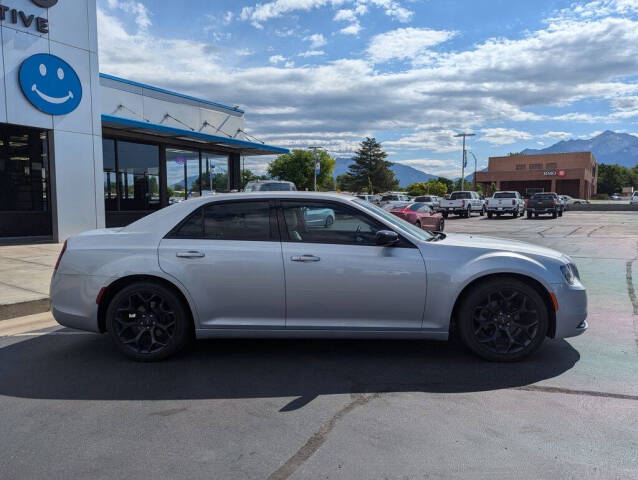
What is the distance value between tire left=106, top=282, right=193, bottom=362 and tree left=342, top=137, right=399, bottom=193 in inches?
3704

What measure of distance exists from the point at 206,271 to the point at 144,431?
1493 mm

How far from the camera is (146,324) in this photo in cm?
441

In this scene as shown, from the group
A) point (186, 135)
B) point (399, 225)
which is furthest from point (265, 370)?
point (186, 135)

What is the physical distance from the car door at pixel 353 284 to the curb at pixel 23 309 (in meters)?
3.94

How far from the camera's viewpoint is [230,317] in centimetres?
435

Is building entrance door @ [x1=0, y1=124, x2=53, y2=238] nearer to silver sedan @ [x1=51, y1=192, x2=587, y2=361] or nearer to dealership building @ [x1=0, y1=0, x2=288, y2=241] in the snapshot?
dealership building @ [x1=0, y1=0, x2=288, y2=241]

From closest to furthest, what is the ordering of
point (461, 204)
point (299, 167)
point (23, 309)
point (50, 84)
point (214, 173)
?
point (23, 309), point (50, 84), point (214, 173), point (461, 204), point (299, 167)

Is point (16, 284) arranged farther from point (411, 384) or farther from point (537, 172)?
point (537, 172)

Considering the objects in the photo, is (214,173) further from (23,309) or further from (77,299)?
(77,299)

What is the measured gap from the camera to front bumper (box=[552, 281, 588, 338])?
167 inches

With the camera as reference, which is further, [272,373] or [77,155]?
[77,155]

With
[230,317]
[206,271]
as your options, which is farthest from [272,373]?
[206,271]

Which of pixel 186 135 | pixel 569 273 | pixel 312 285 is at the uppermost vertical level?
pixel 186 135

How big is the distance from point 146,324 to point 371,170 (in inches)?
3808
